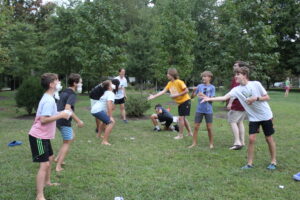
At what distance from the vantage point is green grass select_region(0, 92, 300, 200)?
4035mm

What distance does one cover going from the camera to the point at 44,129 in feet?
12.5

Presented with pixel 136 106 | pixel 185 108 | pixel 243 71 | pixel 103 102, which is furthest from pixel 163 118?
pixel 243 71

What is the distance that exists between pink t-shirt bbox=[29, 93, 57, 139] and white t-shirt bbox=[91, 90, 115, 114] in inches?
120

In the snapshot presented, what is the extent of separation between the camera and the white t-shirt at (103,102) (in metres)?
6.95

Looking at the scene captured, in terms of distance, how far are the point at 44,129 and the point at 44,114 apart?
244 millimetres

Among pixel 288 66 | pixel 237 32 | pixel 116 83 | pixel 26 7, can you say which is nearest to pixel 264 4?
pixel 237 32

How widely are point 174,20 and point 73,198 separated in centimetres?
1816

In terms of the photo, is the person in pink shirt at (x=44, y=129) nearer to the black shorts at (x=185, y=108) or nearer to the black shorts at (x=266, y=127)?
the black shorts at (x=266, y=127)

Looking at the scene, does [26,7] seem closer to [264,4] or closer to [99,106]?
[264,4]

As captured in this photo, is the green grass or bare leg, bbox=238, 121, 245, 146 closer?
the green grass

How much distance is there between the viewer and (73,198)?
3855 mm

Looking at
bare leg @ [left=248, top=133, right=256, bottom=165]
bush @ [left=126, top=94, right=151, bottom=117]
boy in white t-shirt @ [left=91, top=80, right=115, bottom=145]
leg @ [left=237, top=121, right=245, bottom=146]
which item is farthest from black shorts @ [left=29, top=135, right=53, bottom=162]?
bush @ [left=126, top=94, right=151, bottom=117]

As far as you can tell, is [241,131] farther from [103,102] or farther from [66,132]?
[66,132]

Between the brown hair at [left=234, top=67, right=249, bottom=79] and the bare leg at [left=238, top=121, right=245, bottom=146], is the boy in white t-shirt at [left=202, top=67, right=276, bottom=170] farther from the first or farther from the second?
the bare leg at [left=238, top=121, right=245, bottom=146]
